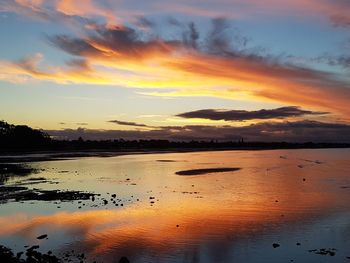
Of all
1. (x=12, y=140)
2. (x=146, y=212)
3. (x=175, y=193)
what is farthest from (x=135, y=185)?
(x=12, y=140)

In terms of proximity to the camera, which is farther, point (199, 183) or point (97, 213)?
point (199, 183)

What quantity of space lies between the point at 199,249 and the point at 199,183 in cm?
2735

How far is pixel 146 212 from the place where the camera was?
26141mm

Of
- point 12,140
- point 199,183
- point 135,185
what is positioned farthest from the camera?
point 12,140

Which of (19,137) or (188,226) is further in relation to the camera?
(19,137)

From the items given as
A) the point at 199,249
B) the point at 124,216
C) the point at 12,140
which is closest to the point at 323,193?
the point at 124,216

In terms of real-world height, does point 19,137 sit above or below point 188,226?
above

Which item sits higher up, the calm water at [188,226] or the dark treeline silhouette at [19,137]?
the dark treeline silhouette at [19,137]

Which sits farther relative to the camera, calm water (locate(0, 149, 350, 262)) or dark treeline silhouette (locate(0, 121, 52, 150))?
dark treeline silhouette (locate(0, 121, 52, 150))

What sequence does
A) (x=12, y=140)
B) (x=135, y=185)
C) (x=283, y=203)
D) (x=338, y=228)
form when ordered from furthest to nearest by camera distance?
(x=12, y=140)
(x=135, y=185)
(x=283, y=203)
(x=338, y=228)

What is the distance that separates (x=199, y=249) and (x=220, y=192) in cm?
1939

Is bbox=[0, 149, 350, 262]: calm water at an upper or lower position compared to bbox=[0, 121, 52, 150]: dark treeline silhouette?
lower

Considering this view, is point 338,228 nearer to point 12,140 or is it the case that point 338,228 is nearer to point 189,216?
point 189,216

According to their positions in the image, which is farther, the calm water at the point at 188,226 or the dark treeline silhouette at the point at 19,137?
the dark treeline silhouette at the point at 19,137
